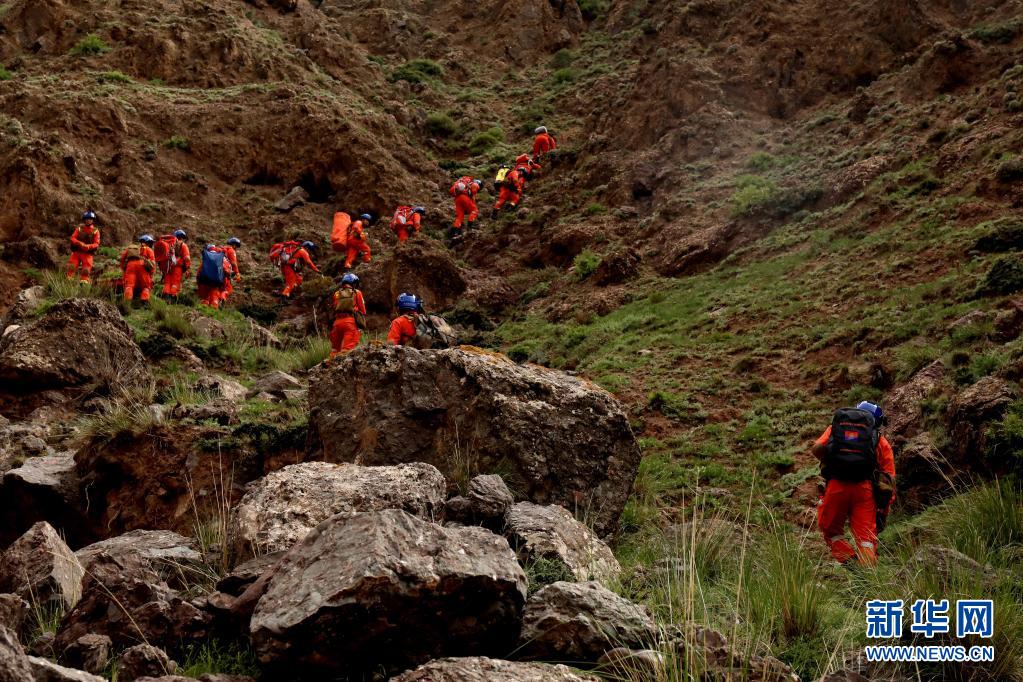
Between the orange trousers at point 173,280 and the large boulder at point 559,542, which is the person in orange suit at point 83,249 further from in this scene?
the large boulder at point 559,542

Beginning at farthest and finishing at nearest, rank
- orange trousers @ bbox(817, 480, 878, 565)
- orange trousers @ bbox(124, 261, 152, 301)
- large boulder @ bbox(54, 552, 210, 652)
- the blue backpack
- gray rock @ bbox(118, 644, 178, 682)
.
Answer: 1. the blue backpack
2. orange trousers @ bbox(124, 261, 152, 301)
3. orange trousers @ bbox(817, 480, 878, 565)
4. large boulder @ bbox(54, 552, 210, 652)
5. gray rock @ bbox(118, 644, 178, 682)

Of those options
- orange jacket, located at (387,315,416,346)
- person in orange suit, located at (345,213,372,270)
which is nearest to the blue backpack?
person in orange suit, located at (345,213,372,270)

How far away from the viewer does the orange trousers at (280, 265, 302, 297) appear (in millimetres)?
20906

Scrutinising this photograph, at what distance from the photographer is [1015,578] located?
4.84m

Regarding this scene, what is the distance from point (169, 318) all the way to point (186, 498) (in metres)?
7.28

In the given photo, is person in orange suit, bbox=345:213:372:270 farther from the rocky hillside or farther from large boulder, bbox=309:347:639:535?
large boulder, bbox=309:347:639:535

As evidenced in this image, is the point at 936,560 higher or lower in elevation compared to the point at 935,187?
lower

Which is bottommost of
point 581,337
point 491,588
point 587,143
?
point 581,337

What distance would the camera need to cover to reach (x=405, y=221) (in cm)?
2341

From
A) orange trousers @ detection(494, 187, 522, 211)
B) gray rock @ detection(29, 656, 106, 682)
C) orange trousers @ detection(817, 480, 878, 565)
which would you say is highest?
orange trousers @ detection(494, 187, 522, 211)

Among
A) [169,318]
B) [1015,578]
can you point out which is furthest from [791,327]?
[169,318]

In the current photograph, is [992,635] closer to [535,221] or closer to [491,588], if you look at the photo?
[491,588]

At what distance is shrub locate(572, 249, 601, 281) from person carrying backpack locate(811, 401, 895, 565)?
12270 millimetres

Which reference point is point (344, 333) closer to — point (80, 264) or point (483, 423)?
point (483, 423)
